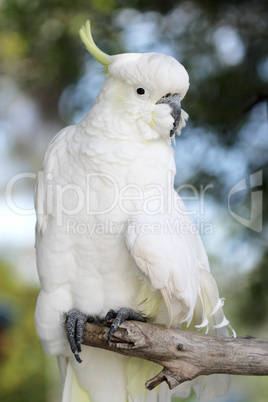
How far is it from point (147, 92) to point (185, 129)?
1.42 m

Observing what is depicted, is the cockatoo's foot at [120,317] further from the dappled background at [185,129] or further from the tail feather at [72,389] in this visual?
the dappled background at [185,129]

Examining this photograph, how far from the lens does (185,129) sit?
3.03m

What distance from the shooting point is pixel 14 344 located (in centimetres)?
346

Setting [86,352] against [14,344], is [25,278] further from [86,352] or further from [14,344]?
[86,352]

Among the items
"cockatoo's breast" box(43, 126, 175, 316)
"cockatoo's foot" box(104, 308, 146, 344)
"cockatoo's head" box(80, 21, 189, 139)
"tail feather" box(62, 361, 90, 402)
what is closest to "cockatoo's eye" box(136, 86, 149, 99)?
"cockatoo's head" box(80, 21, 189, 139)

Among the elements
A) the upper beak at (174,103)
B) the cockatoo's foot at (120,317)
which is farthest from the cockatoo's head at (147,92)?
the cockatoo's foot at (120,317)

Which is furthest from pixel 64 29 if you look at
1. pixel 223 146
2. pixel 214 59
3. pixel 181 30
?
pixel 223 146

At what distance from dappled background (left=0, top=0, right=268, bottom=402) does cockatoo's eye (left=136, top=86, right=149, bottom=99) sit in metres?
1.12

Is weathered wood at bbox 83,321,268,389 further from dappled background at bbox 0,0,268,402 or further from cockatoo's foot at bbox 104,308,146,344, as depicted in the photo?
dappled background at bbox 0,0,268,402

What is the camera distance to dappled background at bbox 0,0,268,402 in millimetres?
2977

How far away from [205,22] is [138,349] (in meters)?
2.37

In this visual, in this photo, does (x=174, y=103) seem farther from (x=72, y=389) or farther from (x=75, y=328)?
(x=72, y=389)

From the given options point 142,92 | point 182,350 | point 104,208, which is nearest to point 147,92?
point 142,92

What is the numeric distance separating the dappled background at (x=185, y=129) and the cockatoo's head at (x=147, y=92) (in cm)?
107
